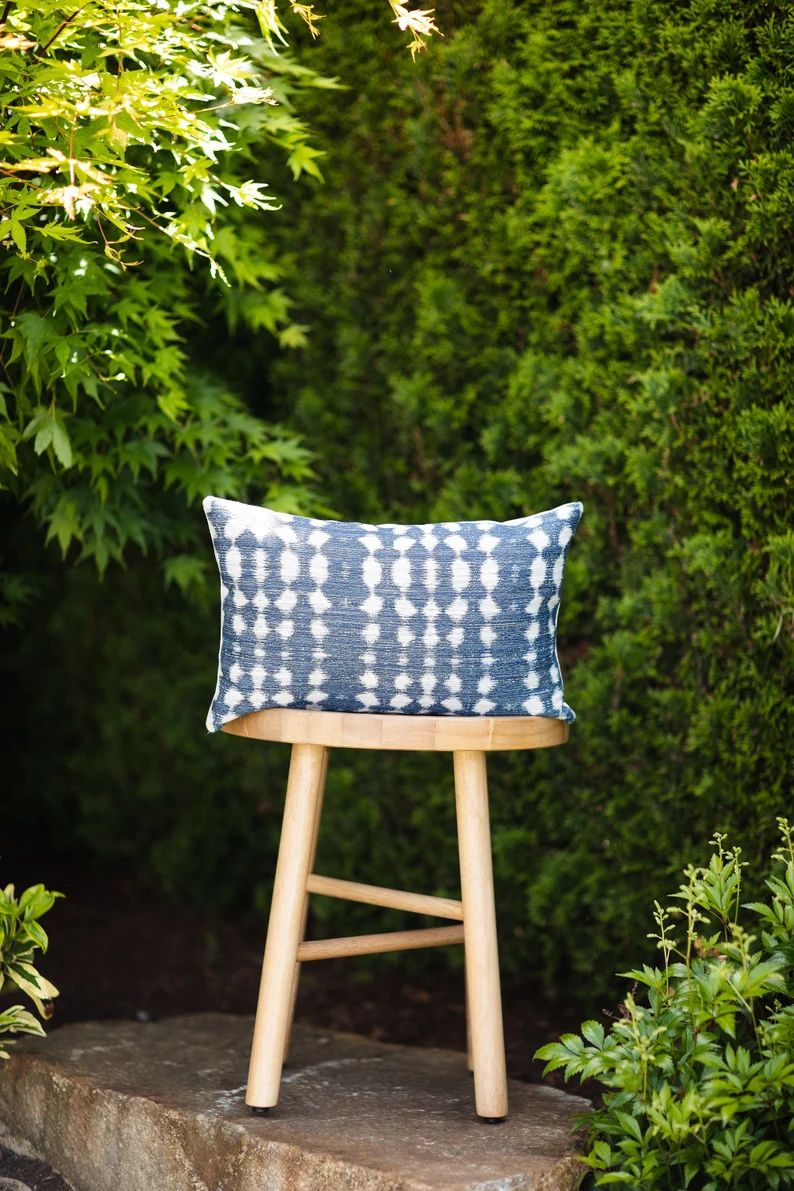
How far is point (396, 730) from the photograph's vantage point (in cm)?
213

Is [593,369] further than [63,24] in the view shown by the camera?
Yes

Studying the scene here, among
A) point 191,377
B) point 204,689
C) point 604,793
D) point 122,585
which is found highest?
point 191,377

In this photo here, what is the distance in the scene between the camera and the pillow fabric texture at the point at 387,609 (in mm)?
2141

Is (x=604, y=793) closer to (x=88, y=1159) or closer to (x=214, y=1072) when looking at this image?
(x=214, y=1072)

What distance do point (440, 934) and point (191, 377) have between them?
1.71 meters

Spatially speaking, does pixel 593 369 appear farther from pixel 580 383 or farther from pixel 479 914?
pixel 479 914

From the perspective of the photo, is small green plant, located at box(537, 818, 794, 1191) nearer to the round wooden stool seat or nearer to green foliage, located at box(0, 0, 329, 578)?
the round wooden stool seat

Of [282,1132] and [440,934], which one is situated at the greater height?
[440,934]

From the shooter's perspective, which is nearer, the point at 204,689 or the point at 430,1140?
the point at 430,1140

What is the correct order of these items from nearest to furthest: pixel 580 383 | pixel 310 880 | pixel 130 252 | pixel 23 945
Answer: pixel 310 880 → pixel 23 945 → pixel 130 252 → pixel 580 383

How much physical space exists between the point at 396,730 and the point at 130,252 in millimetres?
1524

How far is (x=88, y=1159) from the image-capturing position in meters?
2.51

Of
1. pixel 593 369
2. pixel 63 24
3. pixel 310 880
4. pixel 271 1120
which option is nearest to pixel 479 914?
pixel 310 880

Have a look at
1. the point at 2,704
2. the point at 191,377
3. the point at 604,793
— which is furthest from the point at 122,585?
the point at 604,793
